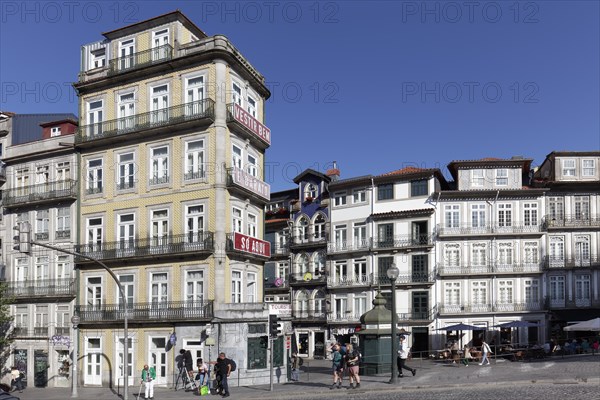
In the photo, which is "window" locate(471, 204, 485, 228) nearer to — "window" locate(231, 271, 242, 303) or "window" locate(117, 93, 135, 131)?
"window" locate(231, 271, 242, 303)

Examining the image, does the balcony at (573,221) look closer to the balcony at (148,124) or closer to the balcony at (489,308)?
the balcony at (489,308)

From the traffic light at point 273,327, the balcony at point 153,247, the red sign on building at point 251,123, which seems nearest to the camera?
the traffic light at point 273,327

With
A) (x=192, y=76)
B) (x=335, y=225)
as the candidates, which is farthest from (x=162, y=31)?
(x=335, y=225)

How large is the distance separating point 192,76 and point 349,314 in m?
28.1

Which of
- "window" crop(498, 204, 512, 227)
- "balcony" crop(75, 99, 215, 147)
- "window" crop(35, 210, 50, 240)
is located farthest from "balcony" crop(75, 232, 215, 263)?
"window" crop(498, 204, 512, 227)

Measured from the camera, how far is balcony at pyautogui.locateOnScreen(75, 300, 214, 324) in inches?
1247

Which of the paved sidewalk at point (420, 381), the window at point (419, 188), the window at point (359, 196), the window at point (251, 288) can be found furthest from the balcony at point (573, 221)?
the window at point (251, 288)

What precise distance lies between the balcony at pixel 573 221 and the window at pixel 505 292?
5.62m

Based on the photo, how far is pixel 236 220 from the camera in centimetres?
Result: 3450

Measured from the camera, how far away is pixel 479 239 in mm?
50312

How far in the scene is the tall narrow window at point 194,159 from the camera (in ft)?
109

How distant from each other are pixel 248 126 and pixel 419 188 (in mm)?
21263

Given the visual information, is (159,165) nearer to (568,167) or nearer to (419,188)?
(419,188)

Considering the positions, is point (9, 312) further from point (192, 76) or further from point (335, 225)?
point (335, 225)
